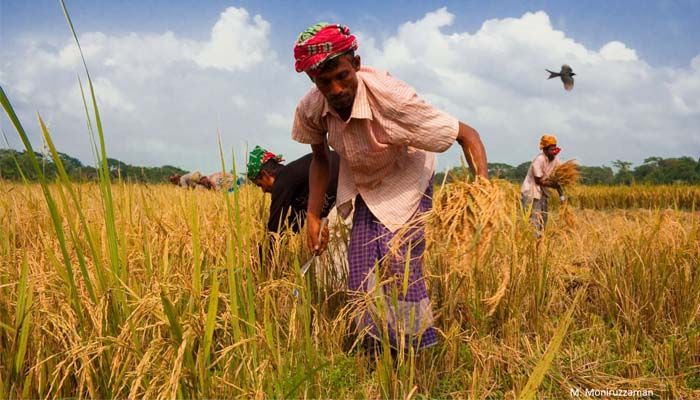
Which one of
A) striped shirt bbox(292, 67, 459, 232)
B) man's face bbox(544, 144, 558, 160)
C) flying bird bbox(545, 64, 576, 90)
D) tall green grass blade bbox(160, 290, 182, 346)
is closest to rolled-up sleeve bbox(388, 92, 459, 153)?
striped shirt bbox(292, 67, 459, 232)

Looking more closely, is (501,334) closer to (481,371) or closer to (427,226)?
(481,371)

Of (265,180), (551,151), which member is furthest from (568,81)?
(265,180)

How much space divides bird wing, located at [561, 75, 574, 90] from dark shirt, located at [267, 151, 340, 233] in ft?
42.4

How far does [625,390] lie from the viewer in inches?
82.1

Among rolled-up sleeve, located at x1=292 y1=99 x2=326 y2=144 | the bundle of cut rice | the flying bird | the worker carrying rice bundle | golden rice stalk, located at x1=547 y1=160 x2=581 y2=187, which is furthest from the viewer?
the flying bird

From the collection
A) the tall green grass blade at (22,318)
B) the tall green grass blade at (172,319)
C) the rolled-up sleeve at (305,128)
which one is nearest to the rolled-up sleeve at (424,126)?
the rolled-up sleeve at (305,128)

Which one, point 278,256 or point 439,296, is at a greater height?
point 278,256

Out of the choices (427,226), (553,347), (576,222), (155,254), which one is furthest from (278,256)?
(576,222)

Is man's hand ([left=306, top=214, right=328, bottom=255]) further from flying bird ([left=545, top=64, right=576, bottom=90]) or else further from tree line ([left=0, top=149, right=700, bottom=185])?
flying bird ([left=545, top=64, right=576, bottom=90])

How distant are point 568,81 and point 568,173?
922 cm

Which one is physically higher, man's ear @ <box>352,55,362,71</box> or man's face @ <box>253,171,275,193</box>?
man's ear @ <box>352,55,362,71</box>

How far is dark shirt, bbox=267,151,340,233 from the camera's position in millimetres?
2936

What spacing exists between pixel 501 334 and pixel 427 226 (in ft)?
3.90

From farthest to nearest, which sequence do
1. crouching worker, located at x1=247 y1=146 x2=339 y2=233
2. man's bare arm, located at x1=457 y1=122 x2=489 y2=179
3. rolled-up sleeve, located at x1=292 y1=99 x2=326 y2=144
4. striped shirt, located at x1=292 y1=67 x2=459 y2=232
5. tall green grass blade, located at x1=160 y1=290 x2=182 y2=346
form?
crouching worker, located at x1=247 y1=146 x2=339 y2=233, rolled-up sleeve, located at x1=292 y1=99 x2=326 y2=144, striped shirt, located at x1=292 y1=67 x2=459 y2=232, man's bare arm, located at x1=457 y1=122 x2=489 y2=179, tall green grass blade, located at x1=160 y1=290 x2=182 y2=346
